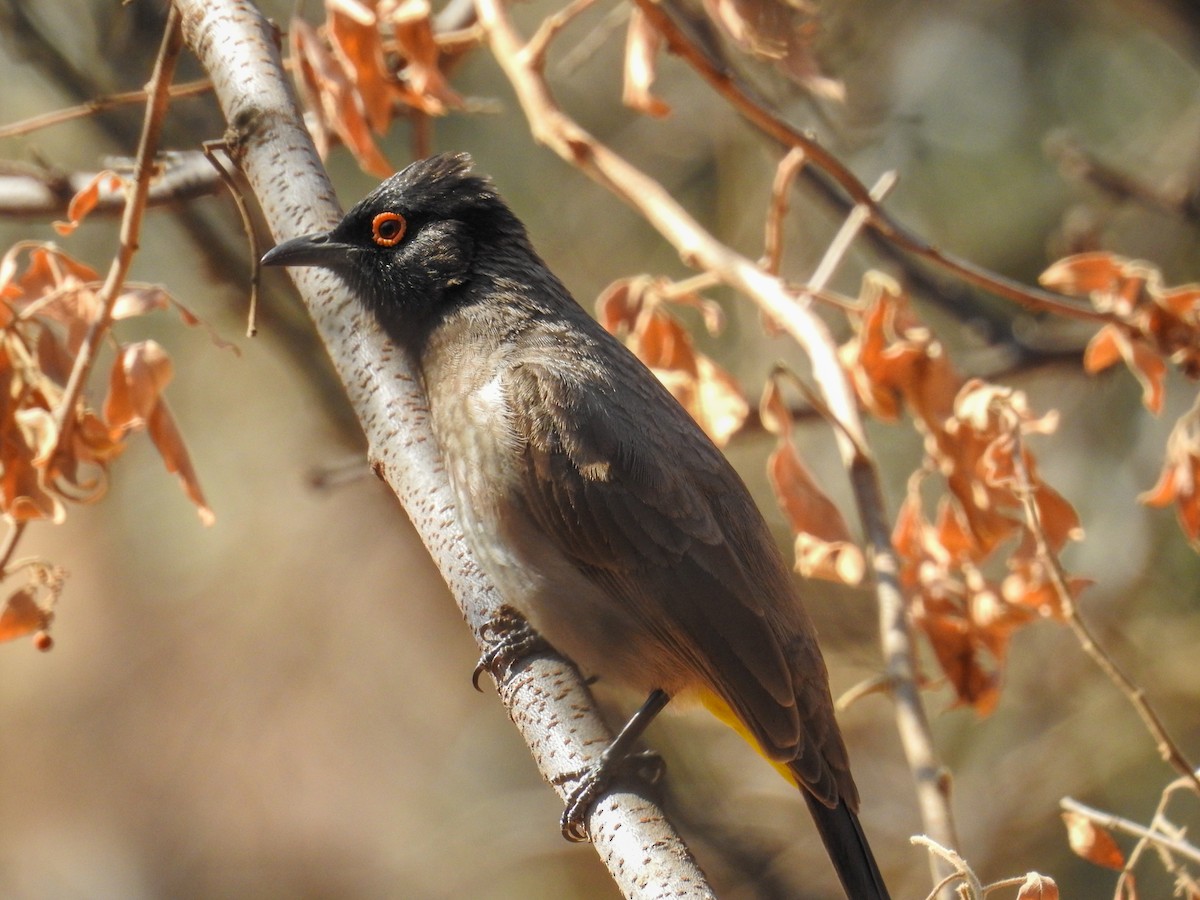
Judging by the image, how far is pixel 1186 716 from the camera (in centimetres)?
593

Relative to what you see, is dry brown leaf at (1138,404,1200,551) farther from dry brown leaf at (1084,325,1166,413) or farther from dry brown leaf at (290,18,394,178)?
dry brown leaf at (290,18,394,178)

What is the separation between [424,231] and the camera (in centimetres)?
365

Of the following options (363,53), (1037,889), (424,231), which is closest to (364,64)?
(363,53)

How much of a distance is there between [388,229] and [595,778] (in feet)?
5.71

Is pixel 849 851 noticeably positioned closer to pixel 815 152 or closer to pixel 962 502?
pixel 962 502

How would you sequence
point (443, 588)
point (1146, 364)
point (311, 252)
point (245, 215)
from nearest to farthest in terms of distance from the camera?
point (245, 215) < point (311, 252) < point (1146, 364) < point (443, 588)

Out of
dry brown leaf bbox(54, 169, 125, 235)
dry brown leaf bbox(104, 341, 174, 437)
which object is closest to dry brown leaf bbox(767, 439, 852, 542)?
dry brown leaf bbox(104, 341, 174, 437)

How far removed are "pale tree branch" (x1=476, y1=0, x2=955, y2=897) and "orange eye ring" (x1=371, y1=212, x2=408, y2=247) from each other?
448 millimetres

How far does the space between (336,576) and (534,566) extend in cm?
504

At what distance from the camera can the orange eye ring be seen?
11.5ft

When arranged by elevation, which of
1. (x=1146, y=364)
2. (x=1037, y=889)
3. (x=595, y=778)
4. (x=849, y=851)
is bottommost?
(x=1037, y=889)

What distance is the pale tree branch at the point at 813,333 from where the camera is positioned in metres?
2.76

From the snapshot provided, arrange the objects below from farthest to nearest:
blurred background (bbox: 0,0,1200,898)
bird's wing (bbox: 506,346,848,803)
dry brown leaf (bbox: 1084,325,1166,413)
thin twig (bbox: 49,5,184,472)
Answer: blurred background (bbox: 0,0,1200,898) → dry brown leaf (bbox: 1084,325,1166,413) → bird's wing (bbox: 506,346,848,803) → thin twig (bbox: 49,5,184,472)

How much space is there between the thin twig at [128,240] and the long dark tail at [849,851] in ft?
6.04
